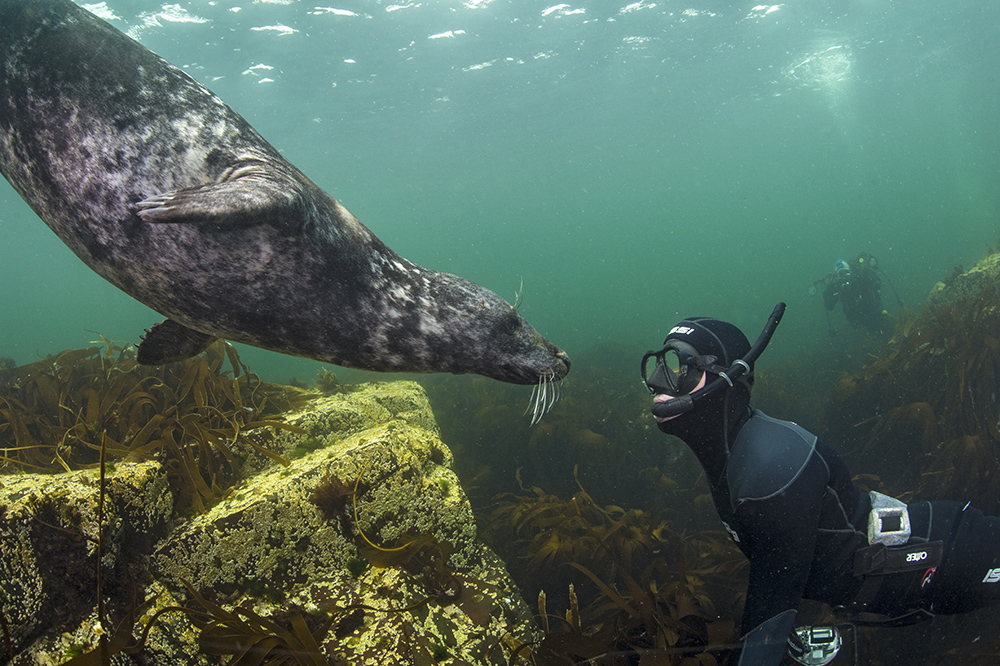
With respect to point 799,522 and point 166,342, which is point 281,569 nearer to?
point 166,342

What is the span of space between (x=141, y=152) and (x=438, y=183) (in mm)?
40902

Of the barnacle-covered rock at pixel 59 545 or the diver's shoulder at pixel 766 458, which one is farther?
the diver's shoulder at pixel 766 458

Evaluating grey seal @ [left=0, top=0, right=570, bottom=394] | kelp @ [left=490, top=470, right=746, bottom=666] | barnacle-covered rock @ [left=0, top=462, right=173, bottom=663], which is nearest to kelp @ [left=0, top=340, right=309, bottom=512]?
barnacle-covered rock @ [left=0, top=462, right=173, bottom=663]

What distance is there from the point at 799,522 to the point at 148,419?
13.1 feet

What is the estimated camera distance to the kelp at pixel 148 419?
106 inches

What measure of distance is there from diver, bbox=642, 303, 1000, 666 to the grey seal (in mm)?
1537

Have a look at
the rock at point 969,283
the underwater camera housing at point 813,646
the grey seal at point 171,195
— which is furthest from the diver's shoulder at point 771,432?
the rock at point 969,283

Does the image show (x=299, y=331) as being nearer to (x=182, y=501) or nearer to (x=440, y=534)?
(x=182, y=501)

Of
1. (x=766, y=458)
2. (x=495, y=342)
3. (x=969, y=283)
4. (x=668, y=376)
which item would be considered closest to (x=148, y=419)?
(x=495, y=342)

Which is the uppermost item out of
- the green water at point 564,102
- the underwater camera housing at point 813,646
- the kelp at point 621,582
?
the green water at point 564,102

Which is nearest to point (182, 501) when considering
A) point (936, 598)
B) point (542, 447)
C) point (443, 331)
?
point (443, 331)

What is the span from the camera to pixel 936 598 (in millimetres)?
2359

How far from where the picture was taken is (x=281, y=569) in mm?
2375

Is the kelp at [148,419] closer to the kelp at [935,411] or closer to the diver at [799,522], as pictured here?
the diver at [799,522]
